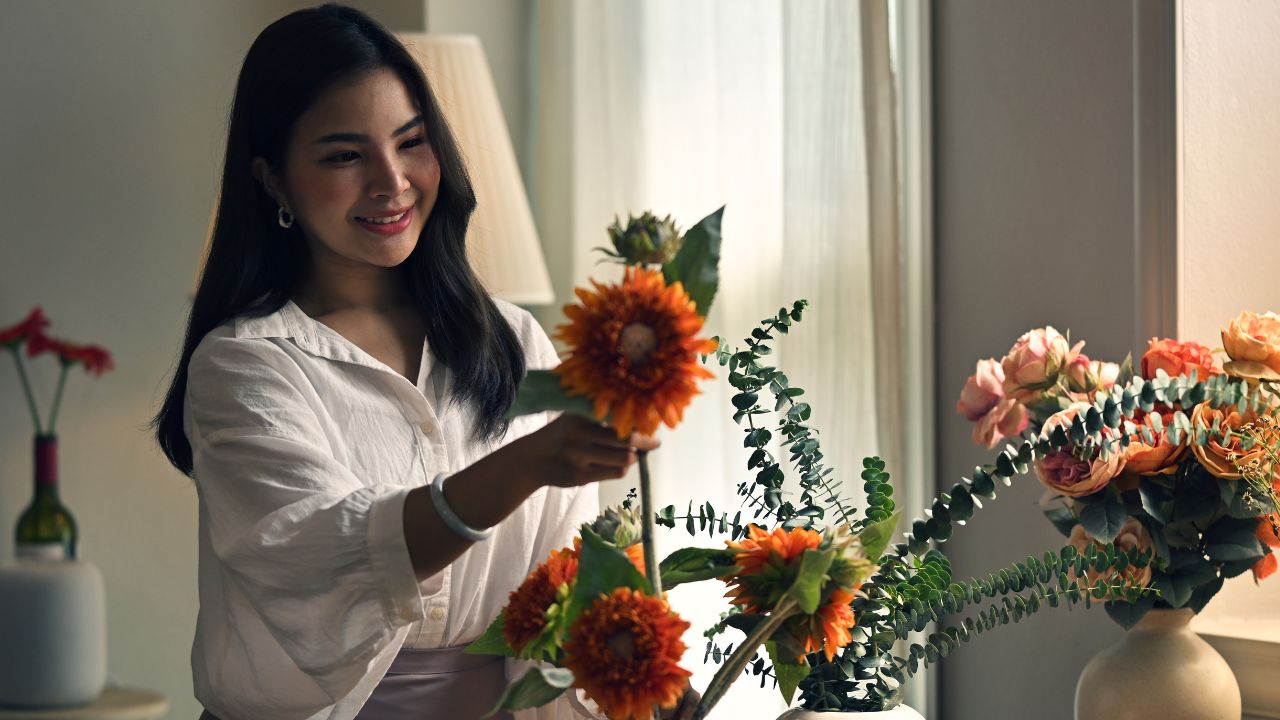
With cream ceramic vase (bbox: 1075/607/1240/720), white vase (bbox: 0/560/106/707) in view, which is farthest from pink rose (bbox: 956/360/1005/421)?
white vase (bbox: 0/560/106/707)

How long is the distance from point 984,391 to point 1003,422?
0.04 metres

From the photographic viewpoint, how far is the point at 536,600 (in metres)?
0.60

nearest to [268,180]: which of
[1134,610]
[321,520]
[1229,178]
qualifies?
[321,520]

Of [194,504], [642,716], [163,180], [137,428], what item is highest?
[163,180]

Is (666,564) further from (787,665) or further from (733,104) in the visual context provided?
(733,104)

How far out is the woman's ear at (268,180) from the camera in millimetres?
1146

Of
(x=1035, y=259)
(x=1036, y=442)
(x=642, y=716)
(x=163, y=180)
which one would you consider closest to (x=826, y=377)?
(x=1035, y=259)

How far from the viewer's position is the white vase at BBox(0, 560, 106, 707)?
157 centimetres

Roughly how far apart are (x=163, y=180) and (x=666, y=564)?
4.87 ft

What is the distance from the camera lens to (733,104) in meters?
2.01

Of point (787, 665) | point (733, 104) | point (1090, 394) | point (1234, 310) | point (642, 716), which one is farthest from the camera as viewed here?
point (733, 104)

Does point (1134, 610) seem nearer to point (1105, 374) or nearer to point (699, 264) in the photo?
point (1105, 374)

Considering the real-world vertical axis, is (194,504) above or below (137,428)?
below

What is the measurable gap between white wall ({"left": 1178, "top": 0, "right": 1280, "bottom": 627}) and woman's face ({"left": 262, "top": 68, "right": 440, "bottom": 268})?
79 cm
